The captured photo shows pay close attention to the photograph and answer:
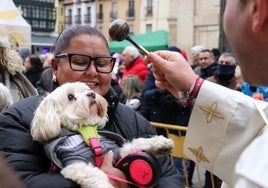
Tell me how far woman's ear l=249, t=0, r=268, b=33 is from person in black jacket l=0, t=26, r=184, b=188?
1171mm

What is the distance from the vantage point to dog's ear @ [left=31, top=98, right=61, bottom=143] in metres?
1.94

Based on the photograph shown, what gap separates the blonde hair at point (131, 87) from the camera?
6.20m

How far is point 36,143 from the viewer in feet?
6.67

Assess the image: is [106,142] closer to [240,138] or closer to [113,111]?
[113,111]

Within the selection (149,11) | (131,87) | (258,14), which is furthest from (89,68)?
(149,11)

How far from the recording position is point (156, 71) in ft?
6.29

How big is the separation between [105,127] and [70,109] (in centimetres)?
21

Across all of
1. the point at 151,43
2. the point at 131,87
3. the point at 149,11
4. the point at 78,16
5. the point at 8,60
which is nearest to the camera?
the point at 8,60

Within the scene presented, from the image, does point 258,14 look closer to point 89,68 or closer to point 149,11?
point 89,68

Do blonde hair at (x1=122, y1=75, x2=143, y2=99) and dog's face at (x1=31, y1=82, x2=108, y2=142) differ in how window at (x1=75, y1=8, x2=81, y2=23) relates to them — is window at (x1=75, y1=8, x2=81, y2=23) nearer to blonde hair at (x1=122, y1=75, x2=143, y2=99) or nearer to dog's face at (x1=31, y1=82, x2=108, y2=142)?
blonde hair at (x1=122, y1=75, x2=143, y2=99)

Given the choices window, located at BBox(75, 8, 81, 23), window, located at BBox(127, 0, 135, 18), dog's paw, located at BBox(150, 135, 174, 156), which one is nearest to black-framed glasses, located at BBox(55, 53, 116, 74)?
dog's paw, located at BBox(150, 135, 174, 156)

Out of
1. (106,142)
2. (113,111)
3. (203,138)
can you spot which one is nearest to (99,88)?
(113,111)

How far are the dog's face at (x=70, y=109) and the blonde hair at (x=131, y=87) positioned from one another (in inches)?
153

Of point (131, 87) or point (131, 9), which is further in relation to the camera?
point (131, 9)
